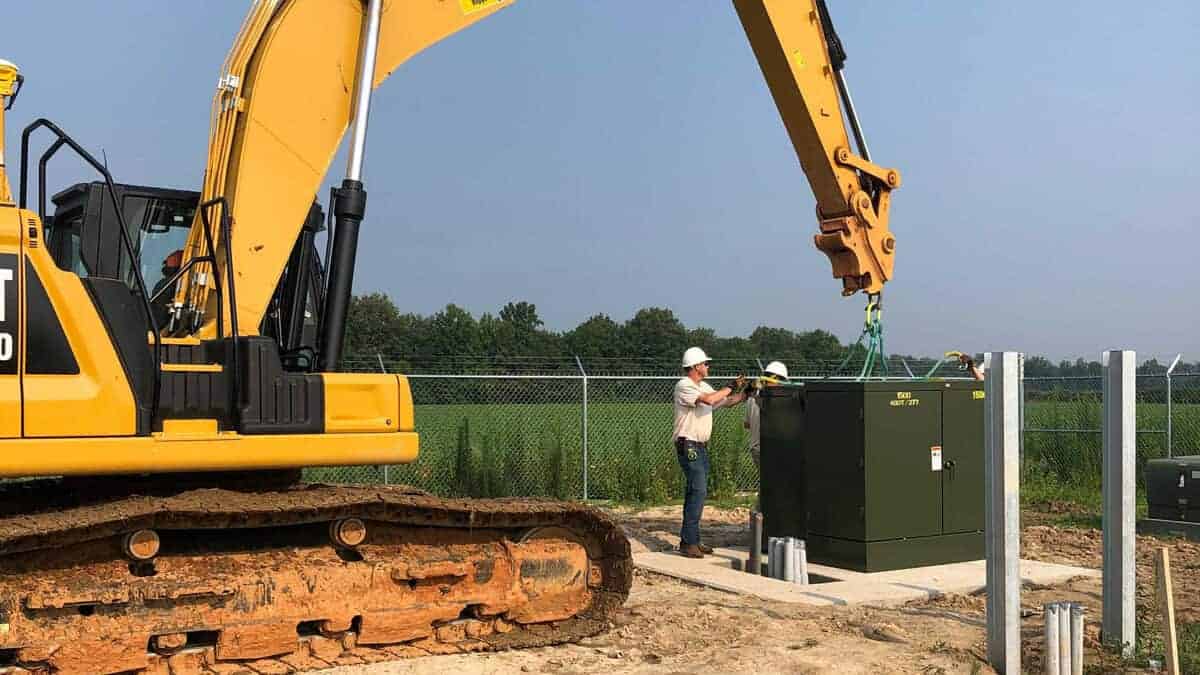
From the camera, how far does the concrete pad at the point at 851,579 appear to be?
8695 mm

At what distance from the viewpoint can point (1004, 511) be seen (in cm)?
630

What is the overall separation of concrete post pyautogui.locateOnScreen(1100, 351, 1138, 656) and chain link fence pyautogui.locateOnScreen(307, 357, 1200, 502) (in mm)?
8446

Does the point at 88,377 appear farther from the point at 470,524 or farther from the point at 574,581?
the point at 574,581

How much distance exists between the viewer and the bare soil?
21.9 ft

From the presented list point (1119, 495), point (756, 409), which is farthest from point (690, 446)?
point (1119, 495)

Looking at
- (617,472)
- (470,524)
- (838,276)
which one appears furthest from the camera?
(617,472)

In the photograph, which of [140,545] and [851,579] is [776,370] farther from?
[140,545]

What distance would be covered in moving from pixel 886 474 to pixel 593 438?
7448 millimetres

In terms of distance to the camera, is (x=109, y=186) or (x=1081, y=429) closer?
(x=109, y=186)

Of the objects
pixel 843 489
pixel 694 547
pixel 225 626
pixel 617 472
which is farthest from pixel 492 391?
pixel 225 626

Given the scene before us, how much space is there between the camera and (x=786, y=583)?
30.6 ft

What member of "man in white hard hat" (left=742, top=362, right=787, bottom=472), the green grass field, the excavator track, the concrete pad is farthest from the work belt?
the green grass field

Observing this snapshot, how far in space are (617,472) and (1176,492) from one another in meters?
6.71

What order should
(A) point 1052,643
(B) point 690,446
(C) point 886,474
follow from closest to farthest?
(A) point 1052,643
(C) point 886,474
(B) point 690,446
